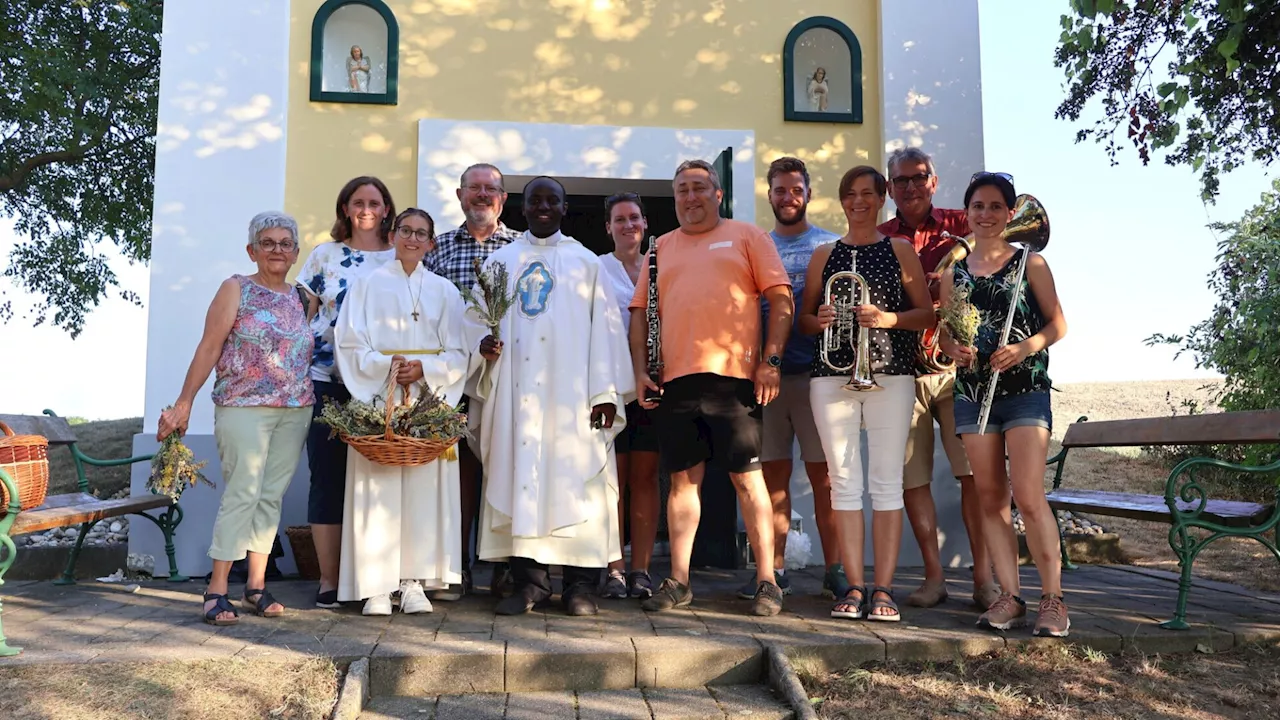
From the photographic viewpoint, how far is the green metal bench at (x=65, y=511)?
4.46 m

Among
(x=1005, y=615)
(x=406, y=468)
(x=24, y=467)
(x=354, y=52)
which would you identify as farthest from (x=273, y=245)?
(x=1005, y=615)

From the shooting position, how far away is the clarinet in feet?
16.5

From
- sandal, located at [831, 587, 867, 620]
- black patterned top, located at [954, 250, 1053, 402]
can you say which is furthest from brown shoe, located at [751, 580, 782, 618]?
black patterned top, located at [954, 250, 1053, 402]

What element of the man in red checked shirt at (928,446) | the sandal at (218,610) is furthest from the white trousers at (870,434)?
the sandal at (218,610)

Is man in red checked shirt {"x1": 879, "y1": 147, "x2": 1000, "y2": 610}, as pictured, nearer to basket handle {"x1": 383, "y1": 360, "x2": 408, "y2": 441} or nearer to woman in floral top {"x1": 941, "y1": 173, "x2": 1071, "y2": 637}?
woman in floral top {"x1": 941, "y1": 173, "x2": 1071, "y2": 637}

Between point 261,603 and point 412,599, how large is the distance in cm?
75

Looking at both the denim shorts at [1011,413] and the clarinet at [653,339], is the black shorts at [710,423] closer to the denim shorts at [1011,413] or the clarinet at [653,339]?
the clarinet at [653,339]

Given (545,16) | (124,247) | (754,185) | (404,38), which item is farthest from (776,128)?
(124,247)

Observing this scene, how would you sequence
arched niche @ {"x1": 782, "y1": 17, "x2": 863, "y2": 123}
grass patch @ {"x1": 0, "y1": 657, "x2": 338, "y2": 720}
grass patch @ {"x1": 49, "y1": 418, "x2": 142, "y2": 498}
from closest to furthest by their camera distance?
grass patch @ {"x1": 0, "y1": 657, "x2": 338, "y2": 720}, arched niche @ {"x1": 782, "y1": 17, "x2": 863, "y2": 123}, grass patch @ {"x1": 49, "y1": 418, "x2": 142, "y2": 498}

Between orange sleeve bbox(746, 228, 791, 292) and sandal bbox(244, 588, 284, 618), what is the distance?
2882mm

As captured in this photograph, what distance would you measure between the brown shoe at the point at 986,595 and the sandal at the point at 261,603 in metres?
3.52

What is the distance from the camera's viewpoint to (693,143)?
25.2 feet

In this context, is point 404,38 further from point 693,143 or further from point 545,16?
point 693,143

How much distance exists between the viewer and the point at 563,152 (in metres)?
7.57
